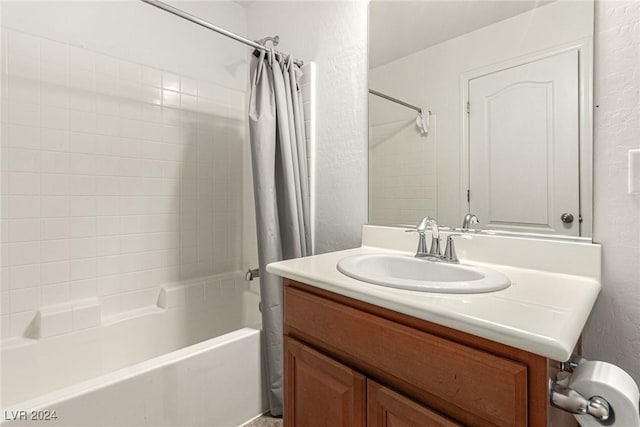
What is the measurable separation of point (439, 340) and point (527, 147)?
73 centimetres

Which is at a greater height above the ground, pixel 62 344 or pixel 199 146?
pixel 199 146

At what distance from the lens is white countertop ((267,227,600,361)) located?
0.56m

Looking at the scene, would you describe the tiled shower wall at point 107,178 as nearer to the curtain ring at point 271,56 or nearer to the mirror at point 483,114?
the curtain ring at point 271,56

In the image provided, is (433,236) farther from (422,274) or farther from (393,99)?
(393,99)

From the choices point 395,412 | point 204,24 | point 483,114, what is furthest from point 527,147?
point 204,24

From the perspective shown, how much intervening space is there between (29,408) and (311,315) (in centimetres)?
82

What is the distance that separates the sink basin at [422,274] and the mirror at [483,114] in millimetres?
229

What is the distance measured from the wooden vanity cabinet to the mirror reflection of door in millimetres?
597

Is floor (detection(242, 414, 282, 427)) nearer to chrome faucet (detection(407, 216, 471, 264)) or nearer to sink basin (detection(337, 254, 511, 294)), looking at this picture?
sink basin (detection(337, 254, 511, 294))

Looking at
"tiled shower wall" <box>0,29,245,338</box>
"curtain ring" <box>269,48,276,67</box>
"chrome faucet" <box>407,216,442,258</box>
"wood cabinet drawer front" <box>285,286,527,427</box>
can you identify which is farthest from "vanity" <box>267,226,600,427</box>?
"tiled shower wall" <box>0,29,245,338</box>

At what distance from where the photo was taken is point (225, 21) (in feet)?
6.73

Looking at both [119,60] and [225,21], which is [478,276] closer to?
[119,60]

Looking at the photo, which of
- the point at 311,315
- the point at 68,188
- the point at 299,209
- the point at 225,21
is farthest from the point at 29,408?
the point at 225,21

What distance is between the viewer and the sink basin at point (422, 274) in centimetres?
78
